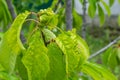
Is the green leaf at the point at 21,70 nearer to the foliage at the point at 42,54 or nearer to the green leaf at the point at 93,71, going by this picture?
the foliage at the point at 42,54

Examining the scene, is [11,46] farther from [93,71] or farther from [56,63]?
[93,71]

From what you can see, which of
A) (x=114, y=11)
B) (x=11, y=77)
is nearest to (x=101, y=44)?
(x=114, y=11)

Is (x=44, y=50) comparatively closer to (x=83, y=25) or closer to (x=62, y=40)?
(x=62, y=40)

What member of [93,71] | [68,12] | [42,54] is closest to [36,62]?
[42,54]

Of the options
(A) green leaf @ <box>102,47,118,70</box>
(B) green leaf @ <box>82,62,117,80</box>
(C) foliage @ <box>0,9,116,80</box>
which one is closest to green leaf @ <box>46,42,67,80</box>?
(C) foliage @ <box>0,9,116,80</box>

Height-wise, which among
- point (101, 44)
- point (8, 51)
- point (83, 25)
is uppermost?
point (8, 51)

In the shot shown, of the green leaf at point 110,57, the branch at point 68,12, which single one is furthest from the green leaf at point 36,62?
the green leaf at point 110,57
